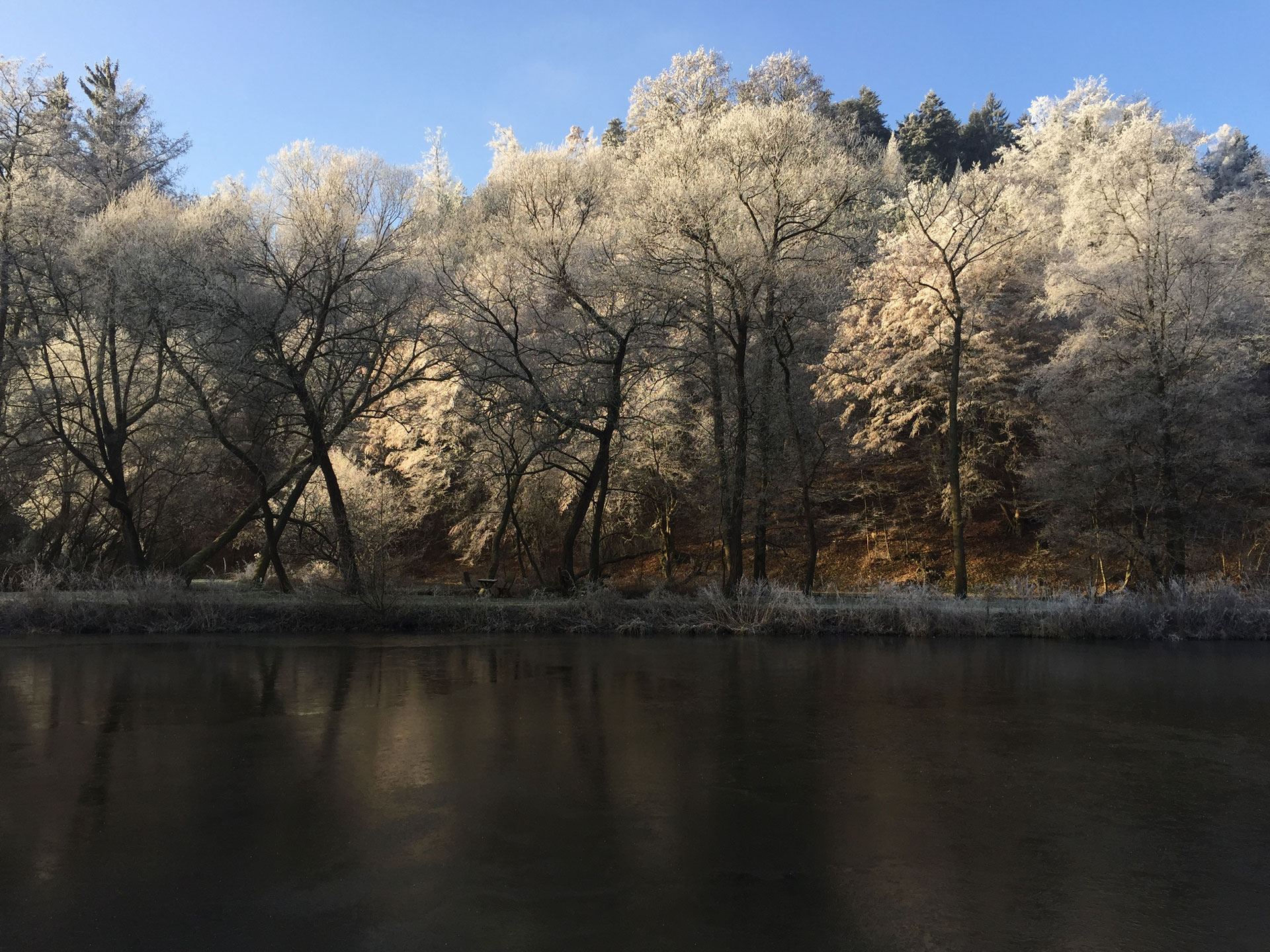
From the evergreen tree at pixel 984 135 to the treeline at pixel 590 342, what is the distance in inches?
1134

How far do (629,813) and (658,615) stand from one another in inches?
479

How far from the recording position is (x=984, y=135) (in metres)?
57.8

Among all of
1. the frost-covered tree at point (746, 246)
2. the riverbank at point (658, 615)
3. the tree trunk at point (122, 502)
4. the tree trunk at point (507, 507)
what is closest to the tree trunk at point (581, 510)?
the tree trunk at point (507, 507)

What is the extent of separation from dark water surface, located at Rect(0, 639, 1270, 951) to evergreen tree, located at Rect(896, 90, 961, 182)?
145ft

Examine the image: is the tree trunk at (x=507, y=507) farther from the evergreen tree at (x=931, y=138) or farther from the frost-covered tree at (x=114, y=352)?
the evergreen tree at (x=931, y=138)

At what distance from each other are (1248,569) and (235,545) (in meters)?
31.6

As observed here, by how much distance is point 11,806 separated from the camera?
22.2ft

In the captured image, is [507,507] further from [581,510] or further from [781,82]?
[781,82]

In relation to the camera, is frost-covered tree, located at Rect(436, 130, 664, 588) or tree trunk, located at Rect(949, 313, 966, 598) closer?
frost-covered tree, located at Rect(436, 130, 664, 588)

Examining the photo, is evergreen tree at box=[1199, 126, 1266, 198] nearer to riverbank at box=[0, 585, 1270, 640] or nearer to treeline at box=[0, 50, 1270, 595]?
treeline at box=[0, 50, 1270, 595]

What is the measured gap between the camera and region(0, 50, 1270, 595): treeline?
70.8 ft

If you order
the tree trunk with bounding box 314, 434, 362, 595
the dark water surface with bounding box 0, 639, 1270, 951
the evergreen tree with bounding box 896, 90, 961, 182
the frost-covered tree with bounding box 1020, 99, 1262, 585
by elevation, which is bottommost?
the dark water surface with bounding box 0, 639, 1270, 951

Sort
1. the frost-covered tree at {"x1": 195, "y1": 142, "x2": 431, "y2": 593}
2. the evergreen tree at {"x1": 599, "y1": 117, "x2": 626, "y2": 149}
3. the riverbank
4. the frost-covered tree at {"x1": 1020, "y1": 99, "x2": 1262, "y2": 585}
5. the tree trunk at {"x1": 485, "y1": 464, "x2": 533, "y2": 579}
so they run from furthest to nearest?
1. the evergreen tree at {"x1": 599, "y1": 117, "x2": 626, "y2": 149}
2. the tree trunk at {"x1": 485, "y1": 464, "x2": 533, "y2": 579}
3. the frost-covered tree at {"x1": 1020, "y1": 99, "x2": 1262, "y2": 585}
4. the frost-covered tree at {"x1": 195, "y1": 142, "x2": 431, "y2": 593}
5. the riverbank

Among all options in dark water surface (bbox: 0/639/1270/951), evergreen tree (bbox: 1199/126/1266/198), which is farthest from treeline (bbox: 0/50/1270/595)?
evergreen tree (bbox: 1199/126/1266/198)
